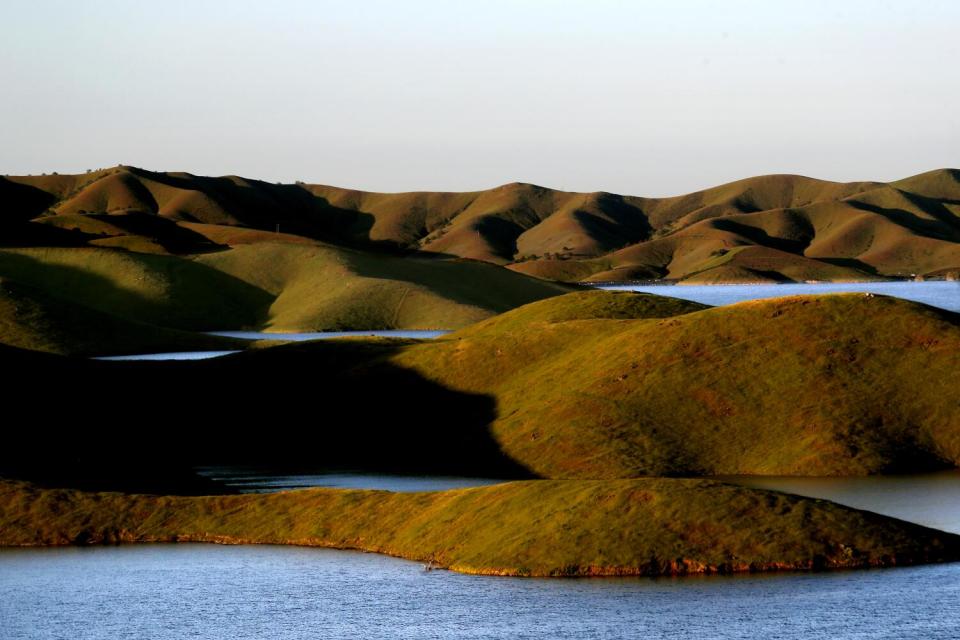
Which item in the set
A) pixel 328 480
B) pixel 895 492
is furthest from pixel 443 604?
pixel 328 480

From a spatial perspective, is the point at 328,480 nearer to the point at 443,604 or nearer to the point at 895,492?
the point at 895,492

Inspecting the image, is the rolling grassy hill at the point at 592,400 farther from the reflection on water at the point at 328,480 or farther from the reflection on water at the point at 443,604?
the reflection on water at the point at 443,604

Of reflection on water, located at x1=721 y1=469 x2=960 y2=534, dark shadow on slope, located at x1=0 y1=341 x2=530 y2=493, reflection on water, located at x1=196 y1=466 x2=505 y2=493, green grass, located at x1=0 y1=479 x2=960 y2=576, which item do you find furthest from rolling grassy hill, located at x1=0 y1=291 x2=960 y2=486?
green grass, located at x1=0 y1=479 x2=960 y2=576

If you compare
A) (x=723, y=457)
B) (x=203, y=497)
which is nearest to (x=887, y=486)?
(x=723, y=457)

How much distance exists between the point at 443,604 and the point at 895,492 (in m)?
44.7

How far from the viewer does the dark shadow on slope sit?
12719 cm

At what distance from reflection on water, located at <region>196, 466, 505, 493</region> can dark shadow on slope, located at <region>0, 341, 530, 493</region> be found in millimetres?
3777

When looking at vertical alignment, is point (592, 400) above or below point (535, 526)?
above

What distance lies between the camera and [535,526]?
85.4 m

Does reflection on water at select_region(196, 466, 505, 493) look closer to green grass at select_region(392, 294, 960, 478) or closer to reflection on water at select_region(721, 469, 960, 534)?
green grass at select_region(392, 294, 960, 478)

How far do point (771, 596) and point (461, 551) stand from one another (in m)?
22.0

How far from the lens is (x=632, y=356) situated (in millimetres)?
139000

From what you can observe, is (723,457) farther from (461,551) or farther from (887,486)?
(461,551)

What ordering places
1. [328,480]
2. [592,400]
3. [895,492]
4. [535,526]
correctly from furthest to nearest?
[592,400] → [328,480] → [895,492] → [535,526]
